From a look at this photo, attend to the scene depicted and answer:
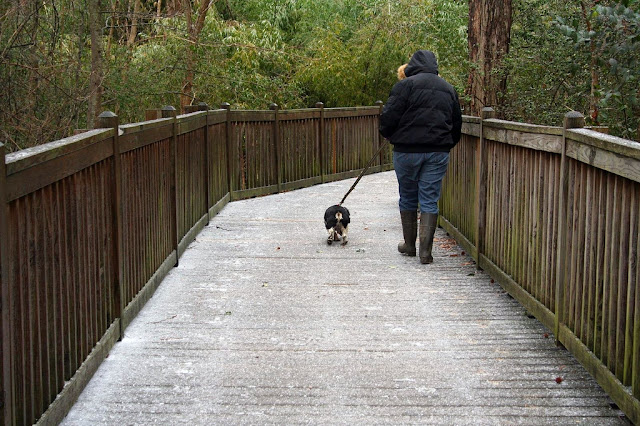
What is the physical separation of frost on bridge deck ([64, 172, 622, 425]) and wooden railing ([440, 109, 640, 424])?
0.23 metres

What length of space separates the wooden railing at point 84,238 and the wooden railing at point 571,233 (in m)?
2.81

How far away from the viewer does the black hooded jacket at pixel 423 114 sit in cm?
842

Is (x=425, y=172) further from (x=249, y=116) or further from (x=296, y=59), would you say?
(x=296, y=59)

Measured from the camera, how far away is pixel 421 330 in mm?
6086

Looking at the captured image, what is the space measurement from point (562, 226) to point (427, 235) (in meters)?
3.01

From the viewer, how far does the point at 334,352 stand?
5531 millimetres

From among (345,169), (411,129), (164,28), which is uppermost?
(164,28)

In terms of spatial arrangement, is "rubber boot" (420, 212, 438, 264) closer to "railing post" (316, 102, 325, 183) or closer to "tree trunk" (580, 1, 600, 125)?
"tree trunk" (580, 1, 600, 125)

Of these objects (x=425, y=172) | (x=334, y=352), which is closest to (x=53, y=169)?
(x=334, y=352)

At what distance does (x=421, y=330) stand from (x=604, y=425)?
6.44 feet

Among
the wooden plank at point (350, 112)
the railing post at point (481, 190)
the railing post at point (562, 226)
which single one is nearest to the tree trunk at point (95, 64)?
the wooden plank at point (350, 112)

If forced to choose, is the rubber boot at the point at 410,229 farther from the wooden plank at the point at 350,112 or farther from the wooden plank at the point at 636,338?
the wooden plank at the point at 350,112

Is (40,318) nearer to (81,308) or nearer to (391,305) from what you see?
(81,308)

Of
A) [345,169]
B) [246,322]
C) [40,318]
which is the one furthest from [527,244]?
[345,169]
